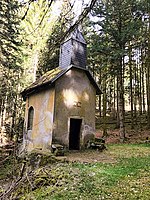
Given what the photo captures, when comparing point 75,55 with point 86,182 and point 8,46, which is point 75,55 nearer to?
point 8,46

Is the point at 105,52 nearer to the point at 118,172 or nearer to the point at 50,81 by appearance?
the point at 50,81

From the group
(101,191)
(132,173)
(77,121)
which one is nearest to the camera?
(101,191)

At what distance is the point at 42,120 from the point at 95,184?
23.4 feet

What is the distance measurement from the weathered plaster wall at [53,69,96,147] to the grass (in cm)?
452

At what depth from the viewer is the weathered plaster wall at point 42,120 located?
42.7 feet

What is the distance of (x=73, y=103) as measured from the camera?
1381cm

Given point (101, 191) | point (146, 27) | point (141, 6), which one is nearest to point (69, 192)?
point (101, 191)

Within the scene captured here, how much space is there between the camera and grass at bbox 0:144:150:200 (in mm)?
5870

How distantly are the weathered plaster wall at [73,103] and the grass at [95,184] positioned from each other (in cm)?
452

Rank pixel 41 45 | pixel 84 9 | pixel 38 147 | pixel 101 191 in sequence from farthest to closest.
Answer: pixel 41 45
pixel 38 147
pixel 101 191
pixel 84 9

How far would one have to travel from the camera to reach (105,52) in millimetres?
18453

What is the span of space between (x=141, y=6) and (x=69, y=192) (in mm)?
15637

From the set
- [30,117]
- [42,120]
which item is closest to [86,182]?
[42,120]

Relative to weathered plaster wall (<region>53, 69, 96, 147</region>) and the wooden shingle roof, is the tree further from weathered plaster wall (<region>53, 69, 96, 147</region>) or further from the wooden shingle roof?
weathered plaster wall (<region>53, 69, 96, 147</region>)
